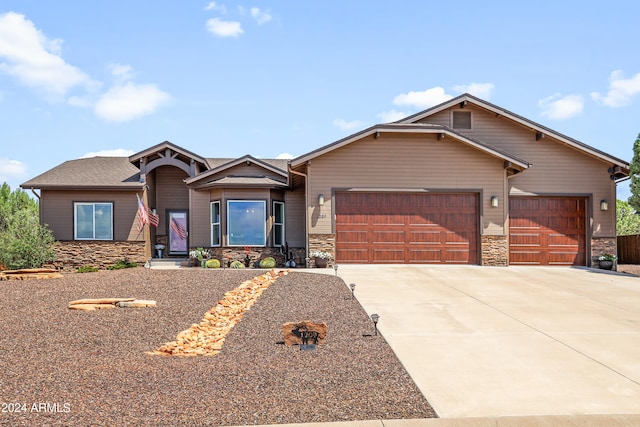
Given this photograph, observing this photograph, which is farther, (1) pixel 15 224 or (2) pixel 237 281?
(1) pixel 15 224

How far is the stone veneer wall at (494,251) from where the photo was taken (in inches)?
679

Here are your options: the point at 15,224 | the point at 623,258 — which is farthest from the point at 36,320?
the point at 623,258

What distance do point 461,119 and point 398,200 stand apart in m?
3.99

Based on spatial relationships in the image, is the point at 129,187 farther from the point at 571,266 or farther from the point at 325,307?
the point at 571,266

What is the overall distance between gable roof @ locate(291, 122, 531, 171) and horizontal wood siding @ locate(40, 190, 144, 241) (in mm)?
7439

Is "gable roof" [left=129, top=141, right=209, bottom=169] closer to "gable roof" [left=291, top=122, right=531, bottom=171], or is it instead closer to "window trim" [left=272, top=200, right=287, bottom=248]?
"window trim" [left=272, top=200, right=287, bottom=248]

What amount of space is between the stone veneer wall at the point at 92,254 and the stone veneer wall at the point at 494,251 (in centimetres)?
1238

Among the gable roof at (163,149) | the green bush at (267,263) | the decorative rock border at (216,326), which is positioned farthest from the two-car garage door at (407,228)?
the gable roof at (163,149)

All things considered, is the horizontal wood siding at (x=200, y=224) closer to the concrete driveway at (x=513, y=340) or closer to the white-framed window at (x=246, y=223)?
the white-framed window at (x=246, y=223)

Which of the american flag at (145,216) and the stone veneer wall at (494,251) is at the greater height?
the american flag at (145,216)

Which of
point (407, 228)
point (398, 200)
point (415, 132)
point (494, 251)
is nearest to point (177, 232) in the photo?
point (398, 200)

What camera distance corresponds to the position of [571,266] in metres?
18.0

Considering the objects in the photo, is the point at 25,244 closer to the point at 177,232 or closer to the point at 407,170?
the point at 177,232

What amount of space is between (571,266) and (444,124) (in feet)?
21.2
